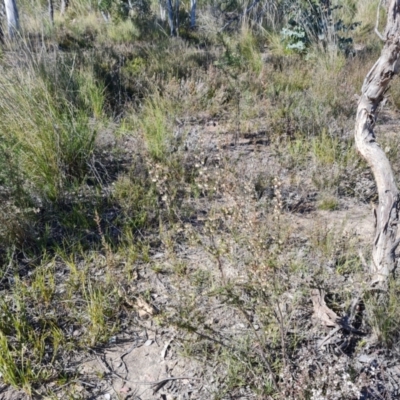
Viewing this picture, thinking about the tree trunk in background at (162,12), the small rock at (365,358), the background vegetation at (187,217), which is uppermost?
the tree trunk in background at (162,12)

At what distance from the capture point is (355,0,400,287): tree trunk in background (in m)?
2.23

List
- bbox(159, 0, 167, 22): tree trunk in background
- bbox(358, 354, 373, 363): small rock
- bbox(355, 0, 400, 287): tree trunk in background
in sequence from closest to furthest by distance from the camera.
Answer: bbox(358, 354, 373, 363): small rock < bbox(355, 0, 400, 287): tree trunk in background < bbox(159, 0, 167, 22): tree trunk in background

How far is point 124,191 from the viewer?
3.18 metres

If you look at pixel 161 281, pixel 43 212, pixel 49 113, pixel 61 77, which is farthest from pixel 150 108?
pixel 161 281

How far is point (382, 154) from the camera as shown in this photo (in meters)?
2.41

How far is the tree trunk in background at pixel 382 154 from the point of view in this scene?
87.7 inches

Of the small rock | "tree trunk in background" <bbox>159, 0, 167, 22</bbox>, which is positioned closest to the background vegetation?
the small rock

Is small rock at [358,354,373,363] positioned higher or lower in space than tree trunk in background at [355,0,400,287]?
lower

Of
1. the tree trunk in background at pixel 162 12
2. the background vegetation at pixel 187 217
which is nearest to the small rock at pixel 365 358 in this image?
the background vegetation at pixel 187 217

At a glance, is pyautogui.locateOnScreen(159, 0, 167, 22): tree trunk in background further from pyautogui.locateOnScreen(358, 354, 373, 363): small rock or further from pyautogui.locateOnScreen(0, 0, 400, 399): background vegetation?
pyautogui.locateOnScreen(358, 354, 373, 363): small rock

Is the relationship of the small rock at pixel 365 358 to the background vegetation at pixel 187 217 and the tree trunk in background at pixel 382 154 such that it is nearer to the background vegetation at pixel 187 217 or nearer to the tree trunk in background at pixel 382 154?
the background vegetation at pixel 187 217

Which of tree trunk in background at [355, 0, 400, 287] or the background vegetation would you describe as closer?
the background vegetation

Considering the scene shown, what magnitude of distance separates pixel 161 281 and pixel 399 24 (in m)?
2.08

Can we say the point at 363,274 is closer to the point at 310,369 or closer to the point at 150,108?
the point at 310,369
